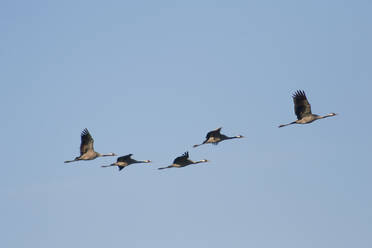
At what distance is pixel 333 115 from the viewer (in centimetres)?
12900

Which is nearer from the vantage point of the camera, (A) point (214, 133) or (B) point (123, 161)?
(B) point (123, 161)

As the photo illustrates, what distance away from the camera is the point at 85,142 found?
126938 millimetres

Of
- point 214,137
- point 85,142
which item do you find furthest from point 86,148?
point 214,137

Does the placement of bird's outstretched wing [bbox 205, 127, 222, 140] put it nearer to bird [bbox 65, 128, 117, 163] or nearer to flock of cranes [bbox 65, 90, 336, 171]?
flock of cranes [bbox 65, 90, 336, 171]

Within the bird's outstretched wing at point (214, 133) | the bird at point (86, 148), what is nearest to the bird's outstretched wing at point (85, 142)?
the bird at point (86, 148)

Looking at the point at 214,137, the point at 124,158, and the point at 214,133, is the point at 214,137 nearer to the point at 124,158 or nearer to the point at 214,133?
the point at 214,133

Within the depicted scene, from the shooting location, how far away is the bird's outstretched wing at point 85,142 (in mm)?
126938

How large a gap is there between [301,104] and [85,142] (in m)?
14.5

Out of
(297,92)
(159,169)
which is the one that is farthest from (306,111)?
(159,169)

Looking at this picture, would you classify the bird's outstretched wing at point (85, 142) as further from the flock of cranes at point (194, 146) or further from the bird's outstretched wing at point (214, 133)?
the bird's outstretched wing at point (214, 133)

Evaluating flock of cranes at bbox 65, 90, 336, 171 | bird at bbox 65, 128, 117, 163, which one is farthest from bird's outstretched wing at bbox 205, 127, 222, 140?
bird at bbox 65, 128, 117, 163

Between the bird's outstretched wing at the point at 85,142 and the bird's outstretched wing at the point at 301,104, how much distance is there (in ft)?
45.0

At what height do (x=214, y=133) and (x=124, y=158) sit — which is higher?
(x=214, y=133)

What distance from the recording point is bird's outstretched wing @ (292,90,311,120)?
125438 millimetres
